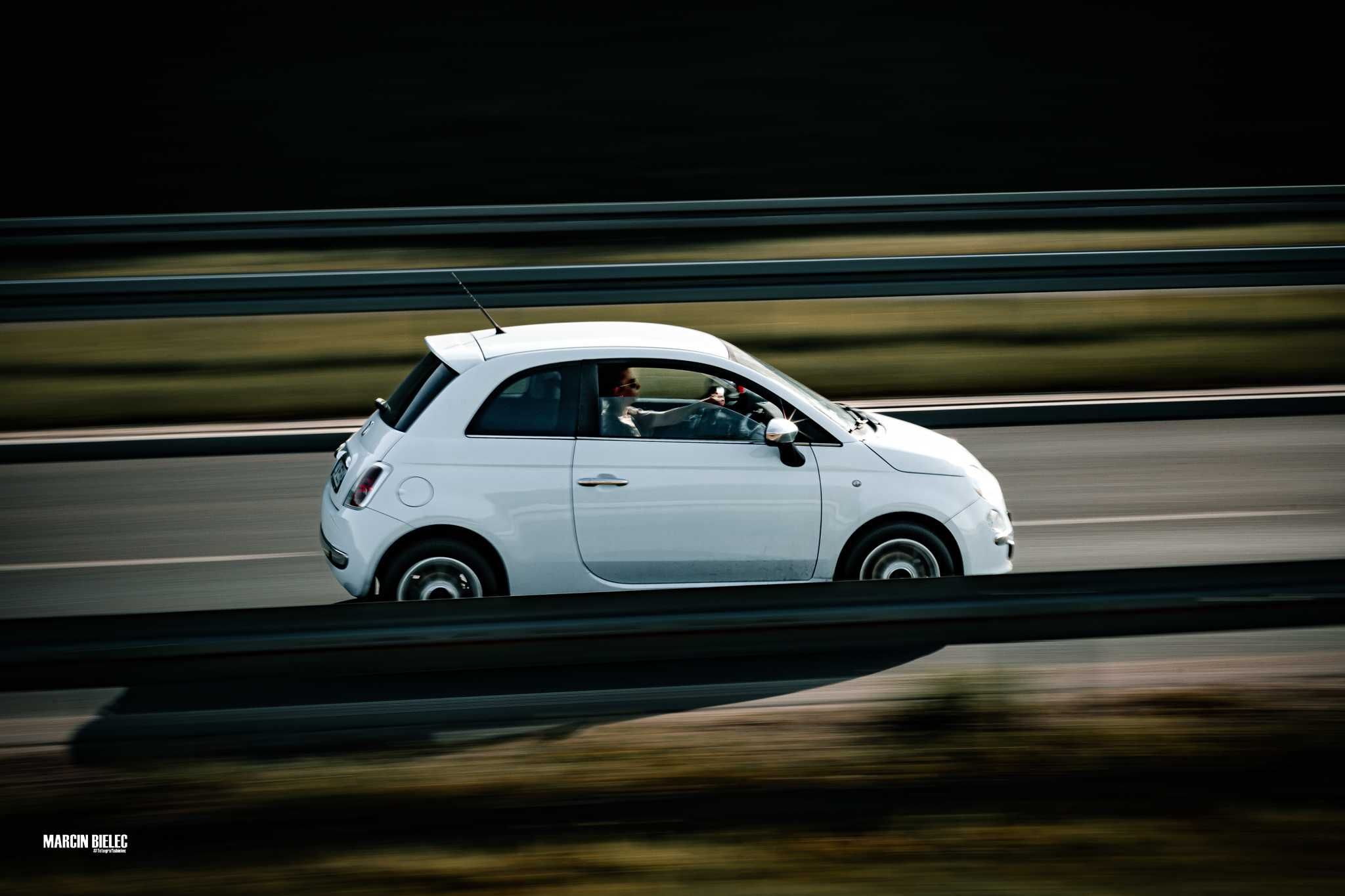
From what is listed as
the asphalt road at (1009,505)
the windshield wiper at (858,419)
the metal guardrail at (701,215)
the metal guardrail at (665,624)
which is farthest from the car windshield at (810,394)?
the metal guardrail at (701,215)

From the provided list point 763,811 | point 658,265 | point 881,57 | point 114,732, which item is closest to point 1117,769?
point 763,811

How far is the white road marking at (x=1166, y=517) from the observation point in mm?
9141

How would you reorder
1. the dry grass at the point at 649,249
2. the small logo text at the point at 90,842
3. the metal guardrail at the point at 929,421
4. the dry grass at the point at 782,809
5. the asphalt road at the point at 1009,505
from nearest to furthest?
the dry grass at the point at 782,809 → the small logo text at the point at 90,842 → the asphalt road at the point at 1009,505 → the metal guardrail at the point at 929,421 → the dry grass at the point at 649,249

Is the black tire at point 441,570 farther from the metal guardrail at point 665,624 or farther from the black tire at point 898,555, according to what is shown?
the metal guardrail at point 665,624

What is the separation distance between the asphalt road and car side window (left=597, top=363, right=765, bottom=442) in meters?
2.13

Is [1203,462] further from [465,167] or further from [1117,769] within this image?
[465,167]

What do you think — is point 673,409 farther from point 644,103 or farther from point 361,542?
point 644,103

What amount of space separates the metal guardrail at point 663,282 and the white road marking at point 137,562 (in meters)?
4.71

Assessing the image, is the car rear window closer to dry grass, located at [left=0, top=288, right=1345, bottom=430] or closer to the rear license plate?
the rear license plate

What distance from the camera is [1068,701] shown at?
544cm

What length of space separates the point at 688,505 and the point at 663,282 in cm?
741

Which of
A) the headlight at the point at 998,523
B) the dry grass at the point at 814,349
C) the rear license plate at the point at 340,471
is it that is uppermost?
the dry grass at the point at 814,349

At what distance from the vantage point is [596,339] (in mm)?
6953

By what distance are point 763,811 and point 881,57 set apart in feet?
84.7
